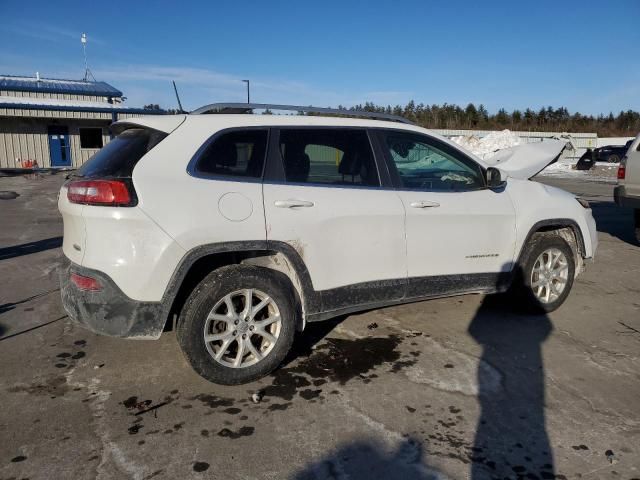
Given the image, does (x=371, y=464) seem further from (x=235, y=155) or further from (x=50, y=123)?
(x=50, y=123)

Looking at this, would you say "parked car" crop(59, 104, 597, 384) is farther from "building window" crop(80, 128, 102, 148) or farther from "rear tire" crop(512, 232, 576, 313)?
"building window" crop(80, 128, 102, 148)

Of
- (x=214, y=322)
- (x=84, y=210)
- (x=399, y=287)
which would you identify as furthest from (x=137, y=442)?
(x=399, y=287)

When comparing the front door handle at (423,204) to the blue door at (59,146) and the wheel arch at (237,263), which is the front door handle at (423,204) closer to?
the wheel arch at (237,263)

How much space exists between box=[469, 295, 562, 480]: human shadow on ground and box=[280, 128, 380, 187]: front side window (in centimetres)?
173

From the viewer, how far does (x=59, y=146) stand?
28.5m

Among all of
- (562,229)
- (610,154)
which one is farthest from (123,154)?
(610,154)

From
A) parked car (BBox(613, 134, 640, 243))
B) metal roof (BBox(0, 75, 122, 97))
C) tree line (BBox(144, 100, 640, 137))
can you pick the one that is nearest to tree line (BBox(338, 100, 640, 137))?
tree line (BBox(144, 100, 640, 137))

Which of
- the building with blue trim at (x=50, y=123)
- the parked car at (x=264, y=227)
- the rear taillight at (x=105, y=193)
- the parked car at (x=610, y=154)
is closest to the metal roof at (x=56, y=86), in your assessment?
the building with blue trim at (x=50, y=123)

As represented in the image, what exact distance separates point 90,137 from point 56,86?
5359 millimetres

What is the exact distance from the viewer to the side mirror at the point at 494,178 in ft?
14.3

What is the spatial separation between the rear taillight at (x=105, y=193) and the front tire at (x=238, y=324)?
2.46 ft

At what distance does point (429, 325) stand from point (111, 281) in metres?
2.89

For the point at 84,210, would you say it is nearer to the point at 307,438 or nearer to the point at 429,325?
the point at 307,438

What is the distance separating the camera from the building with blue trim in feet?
88.0
